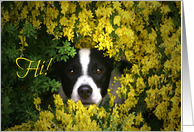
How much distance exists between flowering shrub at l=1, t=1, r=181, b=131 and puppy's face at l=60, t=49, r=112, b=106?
0.24 ft

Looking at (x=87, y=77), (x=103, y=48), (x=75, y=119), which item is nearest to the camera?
(x=75, y=119)

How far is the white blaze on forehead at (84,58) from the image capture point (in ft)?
6.23

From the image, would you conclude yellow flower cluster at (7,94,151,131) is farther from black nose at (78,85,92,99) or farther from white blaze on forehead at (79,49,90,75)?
white blaze on forehead at (79,49,90,75)

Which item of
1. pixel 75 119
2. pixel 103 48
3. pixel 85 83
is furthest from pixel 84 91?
pixel 103 48

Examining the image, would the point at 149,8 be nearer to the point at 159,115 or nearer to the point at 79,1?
the point at 79,1

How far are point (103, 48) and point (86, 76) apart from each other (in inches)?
11.5

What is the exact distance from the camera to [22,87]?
73.5 inches

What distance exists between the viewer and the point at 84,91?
5.89 ft

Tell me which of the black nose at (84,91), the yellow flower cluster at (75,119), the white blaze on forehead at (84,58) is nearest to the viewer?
the yellow flower cluster at (75,119)

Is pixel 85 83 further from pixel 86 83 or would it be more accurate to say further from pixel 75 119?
pixel 75 119

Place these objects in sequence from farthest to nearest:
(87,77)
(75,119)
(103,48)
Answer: (103,48)
(87,77)
(75,119)

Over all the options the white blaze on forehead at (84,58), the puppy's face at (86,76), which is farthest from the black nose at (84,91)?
the white blaze on forehead at (84,58)

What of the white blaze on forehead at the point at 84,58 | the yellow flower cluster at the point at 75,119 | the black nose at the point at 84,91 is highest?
the white blaze on forehead at the point at 84,58

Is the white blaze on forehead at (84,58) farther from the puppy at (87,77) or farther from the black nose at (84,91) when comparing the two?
the black nose at (84,91)
